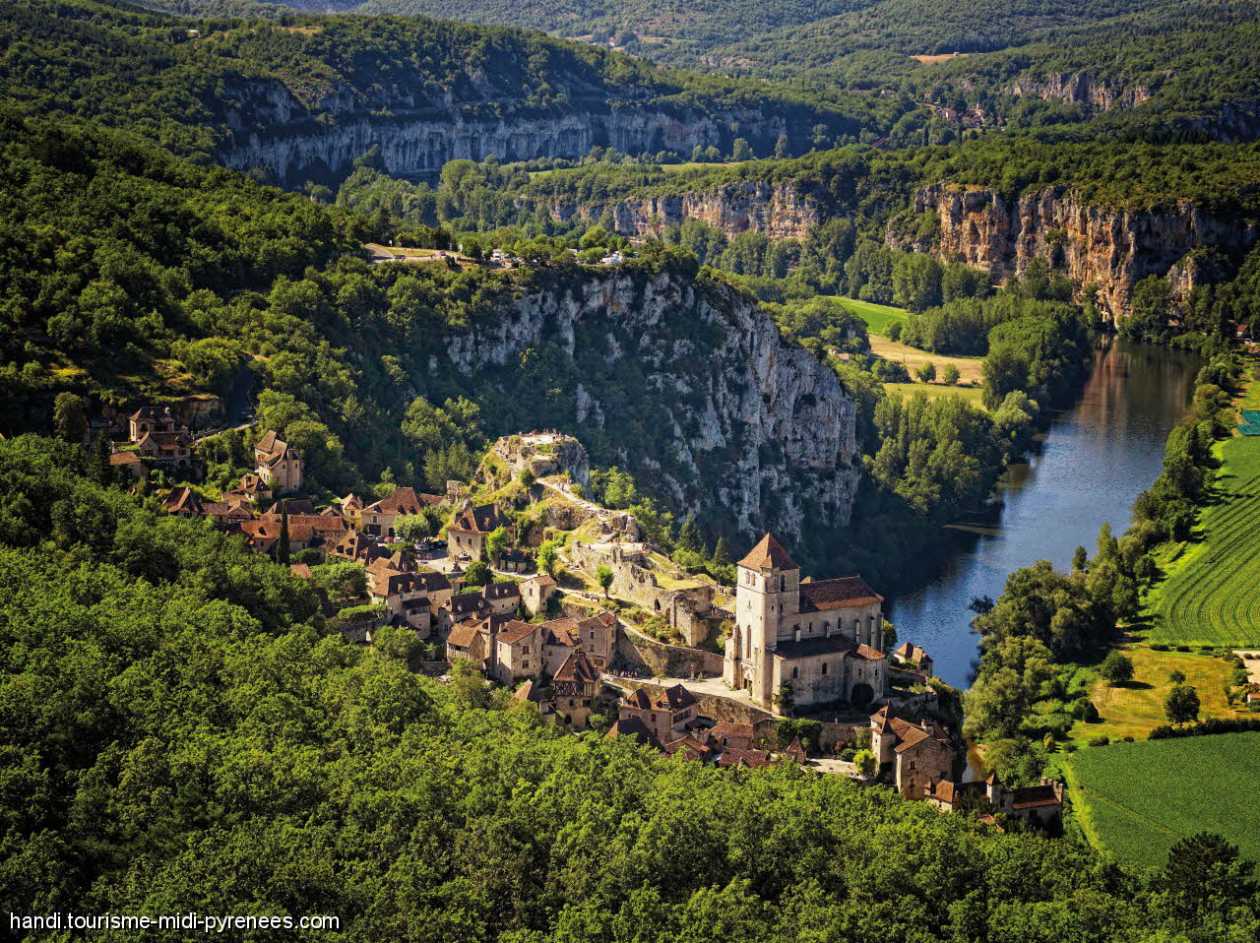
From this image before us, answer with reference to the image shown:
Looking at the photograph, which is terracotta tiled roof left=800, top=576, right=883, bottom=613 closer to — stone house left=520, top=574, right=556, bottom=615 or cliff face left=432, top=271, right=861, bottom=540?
stone house left=520, top=574, right=556, bottom=615

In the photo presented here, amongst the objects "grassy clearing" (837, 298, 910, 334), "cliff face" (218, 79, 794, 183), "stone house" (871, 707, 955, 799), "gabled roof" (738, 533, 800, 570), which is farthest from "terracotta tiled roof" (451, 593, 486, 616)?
"grassy clearing" (837, 298, 910, 334)

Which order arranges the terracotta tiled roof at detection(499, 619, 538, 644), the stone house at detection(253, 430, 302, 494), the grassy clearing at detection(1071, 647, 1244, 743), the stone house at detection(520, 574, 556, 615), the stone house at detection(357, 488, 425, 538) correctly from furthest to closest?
the stone house at detection(253, 430, 302, 494) → the stone house at detection(357, 488, 425, 538) → the grassy clearing at detection(1071, 647, 1244, 743) → the stone house at detection(520, 574, 556, 615) → the terracotta tiled roof at detection(499, 619, 538, 644)

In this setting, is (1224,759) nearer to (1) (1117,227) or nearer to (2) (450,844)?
(2) (450,844)

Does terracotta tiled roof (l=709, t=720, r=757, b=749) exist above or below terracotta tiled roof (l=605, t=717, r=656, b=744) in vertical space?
below

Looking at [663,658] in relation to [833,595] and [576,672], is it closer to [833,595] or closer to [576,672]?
[576,672]

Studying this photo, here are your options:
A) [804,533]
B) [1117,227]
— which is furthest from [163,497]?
[1117,227]

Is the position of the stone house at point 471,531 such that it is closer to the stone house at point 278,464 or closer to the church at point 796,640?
the stone house at point 278,464
